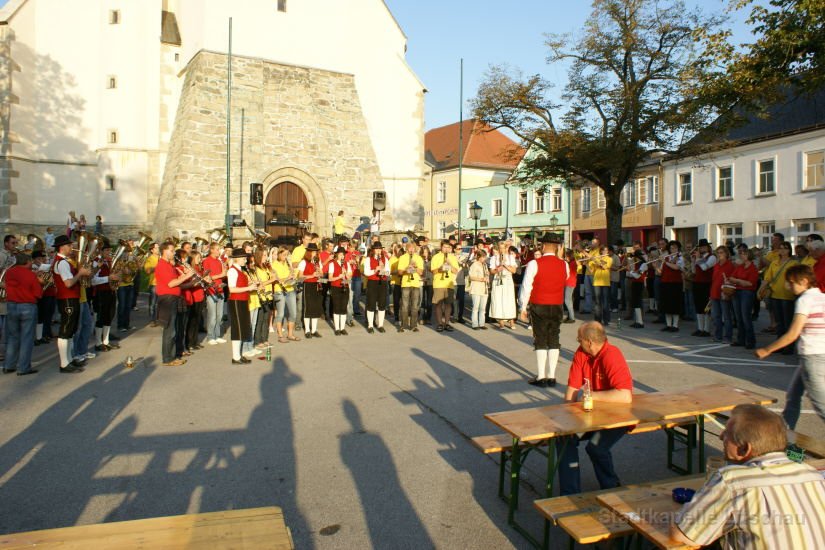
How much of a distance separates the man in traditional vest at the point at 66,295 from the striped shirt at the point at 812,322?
9.34 m

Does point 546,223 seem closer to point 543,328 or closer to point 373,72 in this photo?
point 373,72

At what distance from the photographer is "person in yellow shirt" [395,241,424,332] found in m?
13.6

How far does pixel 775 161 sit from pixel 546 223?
18.5m

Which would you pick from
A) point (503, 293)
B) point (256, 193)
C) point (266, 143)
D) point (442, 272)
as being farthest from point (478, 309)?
point (266, 143)

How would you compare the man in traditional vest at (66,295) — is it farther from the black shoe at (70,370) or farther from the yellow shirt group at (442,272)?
the yellow shirt group at (442,272)

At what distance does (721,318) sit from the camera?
39.8ft

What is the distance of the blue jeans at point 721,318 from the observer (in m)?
11.7

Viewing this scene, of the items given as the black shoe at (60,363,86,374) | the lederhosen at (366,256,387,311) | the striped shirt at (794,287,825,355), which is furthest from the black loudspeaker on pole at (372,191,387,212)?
the striped shirt at (794,287,825,355)

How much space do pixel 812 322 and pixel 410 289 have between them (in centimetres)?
905

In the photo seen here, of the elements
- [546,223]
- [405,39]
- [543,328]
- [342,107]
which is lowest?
[543,328]

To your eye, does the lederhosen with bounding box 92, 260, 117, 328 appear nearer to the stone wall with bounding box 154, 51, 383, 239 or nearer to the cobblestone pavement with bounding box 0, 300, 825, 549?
the cobblestone pavement with bounding box 0, 300, 825, 549

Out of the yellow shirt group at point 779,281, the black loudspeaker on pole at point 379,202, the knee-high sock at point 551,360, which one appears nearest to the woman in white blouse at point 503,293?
the yellow shirt group at point 779,281

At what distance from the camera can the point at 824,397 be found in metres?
5.34

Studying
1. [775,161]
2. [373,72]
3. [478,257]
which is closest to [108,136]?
[373,72]
